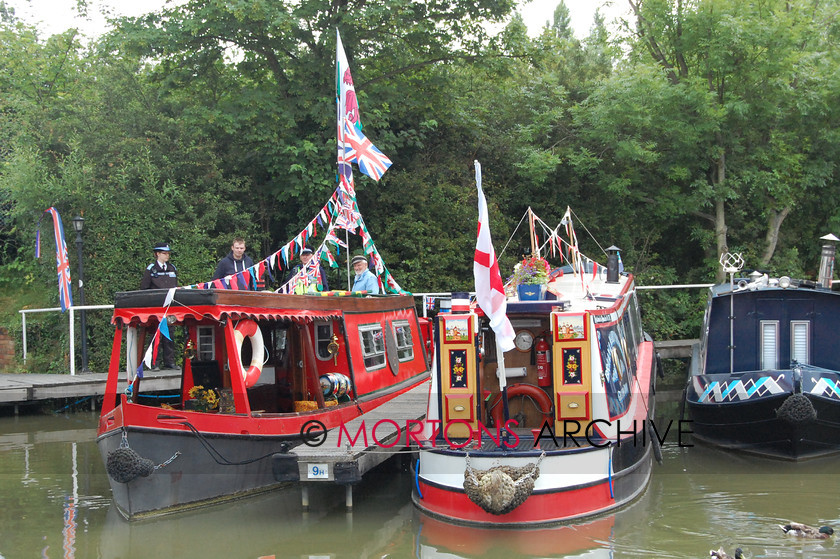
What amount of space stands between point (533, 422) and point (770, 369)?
14.1 feet

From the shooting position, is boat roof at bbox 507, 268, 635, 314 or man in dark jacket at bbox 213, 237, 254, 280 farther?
man in dark jacket at bbox 213, 237, 254, 280

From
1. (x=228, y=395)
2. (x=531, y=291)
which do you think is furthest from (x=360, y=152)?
(x=228, y=395)

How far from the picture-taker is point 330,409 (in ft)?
33.4

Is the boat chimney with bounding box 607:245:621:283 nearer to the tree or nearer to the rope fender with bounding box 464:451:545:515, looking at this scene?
the rope fender with bounding box 464:451:545:515

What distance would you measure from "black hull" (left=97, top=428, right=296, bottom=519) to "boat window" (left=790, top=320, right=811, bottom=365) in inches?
283

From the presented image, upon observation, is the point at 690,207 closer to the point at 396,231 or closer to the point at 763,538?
the point at 396,231

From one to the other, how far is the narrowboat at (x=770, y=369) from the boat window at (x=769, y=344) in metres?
0.01

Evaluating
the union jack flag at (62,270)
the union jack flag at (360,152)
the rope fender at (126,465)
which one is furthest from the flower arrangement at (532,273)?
the union jack flag at (62,270)

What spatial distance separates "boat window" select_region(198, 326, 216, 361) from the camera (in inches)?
385

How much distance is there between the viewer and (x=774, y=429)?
35.1 ft

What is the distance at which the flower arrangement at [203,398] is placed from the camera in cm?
934

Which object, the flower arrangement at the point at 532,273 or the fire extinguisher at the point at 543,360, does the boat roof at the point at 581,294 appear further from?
the fire extinguisher at the point at 543,360

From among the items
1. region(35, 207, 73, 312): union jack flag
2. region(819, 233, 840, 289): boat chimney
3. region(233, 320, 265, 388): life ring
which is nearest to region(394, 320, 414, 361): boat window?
region(233, 320, 265, 388): life ring

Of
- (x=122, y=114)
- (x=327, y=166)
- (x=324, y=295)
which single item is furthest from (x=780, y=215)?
(x=122, y=114)
